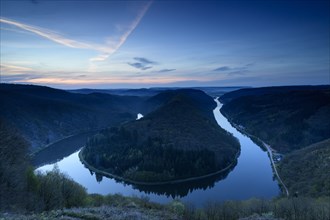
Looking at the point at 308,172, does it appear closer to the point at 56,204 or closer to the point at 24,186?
the point at 56,204

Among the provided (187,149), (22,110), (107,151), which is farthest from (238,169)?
Result: (22,110)

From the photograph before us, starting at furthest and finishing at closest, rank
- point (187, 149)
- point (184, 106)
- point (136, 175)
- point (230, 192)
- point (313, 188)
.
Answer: point (184, 106)
point (187, 149)
point (136, 175)
point (230, 192)
point (313, 188)

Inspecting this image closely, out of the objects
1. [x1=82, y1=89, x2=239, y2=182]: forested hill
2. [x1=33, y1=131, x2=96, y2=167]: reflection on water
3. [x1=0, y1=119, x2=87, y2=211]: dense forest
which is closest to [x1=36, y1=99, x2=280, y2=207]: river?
[x1=33, y1=131, x2=96, y2=167]: reflection on water

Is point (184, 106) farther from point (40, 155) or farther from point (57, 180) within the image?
point (57, 180)

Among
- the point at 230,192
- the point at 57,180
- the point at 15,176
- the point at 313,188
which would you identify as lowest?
the point at 230,192

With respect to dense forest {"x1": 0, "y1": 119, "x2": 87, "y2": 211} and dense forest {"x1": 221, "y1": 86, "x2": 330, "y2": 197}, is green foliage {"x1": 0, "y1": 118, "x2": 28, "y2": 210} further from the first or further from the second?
dense forest {"x1": 221, "y1": 86, "x2": 330, "y2": 197}

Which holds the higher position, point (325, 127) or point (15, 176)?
point (15, 176)
